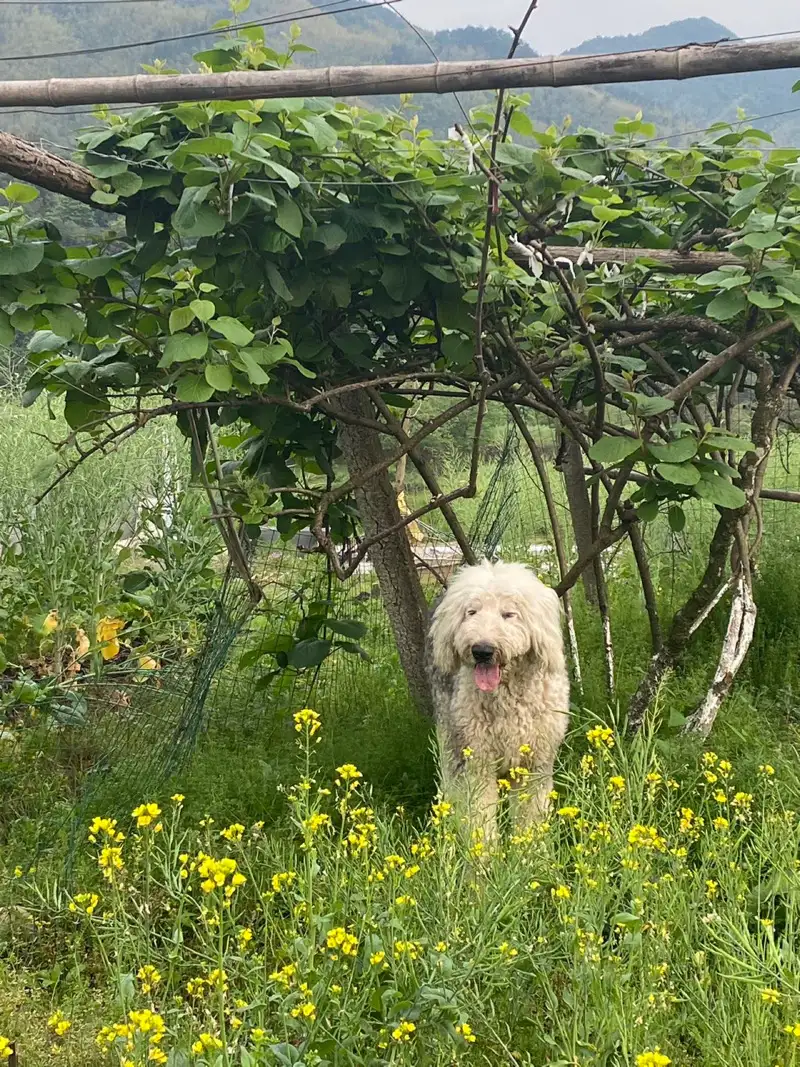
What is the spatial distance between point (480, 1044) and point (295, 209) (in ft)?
7.65

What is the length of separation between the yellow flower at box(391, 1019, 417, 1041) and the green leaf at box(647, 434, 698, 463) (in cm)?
186

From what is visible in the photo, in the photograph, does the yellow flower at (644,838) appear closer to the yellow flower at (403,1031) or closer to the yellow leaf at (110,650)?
the yellow flower at (403,1031)

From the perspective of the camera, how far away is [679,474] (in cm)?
298

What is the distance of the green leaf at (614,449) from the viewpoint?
302 centimetres

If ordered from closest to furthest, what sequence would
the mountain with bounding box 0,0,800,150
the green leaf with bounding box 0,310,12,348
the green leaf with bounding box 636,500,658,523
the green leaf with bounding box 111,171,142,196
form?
the mountain with bounding box 0,0,800,150
the green leaf with bounding box 111,171,142,196
the green leaf with bounding box 0,310,12,348
the green leaf with bounding box 636,500,658,523

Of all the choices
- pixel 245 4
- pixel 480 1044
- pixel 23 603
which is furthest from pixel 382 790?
pixel 245 4

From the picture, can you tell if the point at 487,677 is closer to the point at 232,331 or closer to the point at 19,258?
the point at 232,331

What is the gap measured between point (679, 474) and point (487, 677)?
100 centimetres

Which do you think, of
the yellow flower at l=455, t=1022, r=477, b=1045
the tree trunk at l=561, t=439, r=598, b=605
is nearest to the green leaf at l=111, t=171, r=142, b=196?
the yellow flower at l=455, t=1022, r=477, b=1045

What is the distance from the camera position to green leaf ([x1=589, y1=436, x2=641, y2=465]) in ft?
9.92

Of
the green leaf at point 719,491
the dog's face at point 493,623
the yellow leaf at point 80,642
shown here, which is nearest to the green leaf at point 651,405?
the green leaf at point 719,491

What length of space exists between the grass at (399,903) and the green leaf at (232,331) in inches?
44.2

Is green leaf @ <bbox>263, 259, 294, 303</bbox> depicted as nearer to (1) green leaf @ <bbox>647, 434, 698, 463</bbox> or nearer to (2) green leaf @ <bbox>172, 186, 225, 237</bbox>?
(2) green leaf @ <bbox>172, 186, 225, 237</bbox>

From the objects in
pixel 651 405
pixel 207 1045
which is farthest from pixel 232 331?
pixel 207 1045
